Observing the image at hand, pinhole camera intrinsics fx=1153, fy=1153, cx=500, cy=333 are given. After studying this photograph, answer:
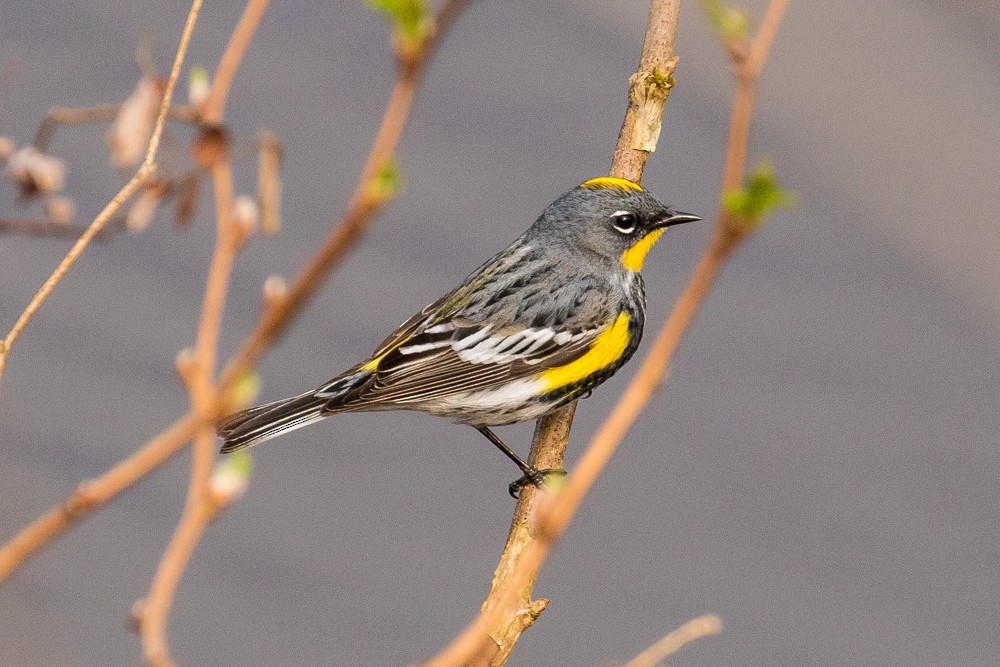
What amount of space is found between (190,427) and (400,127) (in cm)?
15

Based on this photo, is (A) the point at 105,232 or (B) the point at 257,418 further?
(B) the point at 257,418

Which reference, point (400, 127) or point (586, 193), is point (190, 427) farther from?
point (586, 193)

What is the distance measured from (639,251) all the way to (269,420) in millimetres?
946


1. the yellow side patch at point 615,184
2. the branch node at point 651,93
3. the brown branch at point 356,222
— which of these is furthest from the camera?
the yellow side patch at point 615,184

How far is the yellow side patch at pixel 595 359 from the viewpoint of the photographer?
8.23ft

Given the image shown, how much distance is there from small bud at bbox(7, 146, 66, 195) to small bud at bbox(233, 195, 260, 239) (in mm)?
557

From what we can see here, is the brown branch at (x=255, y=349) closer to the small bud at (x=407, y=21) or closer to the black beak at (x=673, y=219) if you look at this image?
the small bud at (x=407, y=21)

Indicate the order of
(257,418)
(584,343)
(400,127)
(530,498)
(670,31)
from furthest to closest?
(584,343) → (257,418) → (670,31) → (530,498) → (400,127)

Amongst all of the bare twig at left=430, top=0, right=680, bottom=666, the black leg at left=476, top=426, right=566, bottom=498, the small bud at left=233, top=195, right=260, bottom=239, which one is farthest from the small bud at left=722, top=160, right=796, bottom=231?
the black leg at left=476, top=426, right=566, bottom=498

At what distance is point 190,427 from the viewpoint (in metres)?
0.46

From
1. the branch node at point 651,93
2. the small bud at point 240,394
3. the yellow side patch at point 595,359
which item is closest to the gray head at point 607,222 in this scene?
the yellow side patch at point 595,359

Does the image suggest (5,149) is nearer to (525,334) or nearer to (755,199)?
(755,199)

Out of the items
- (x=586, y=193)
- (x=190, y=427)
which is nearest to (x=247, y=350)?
(x=190, y=427)

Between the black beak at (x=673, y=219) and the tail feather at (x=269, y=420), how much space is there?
33.4 inches
